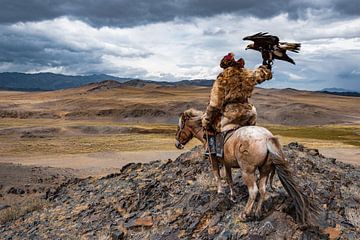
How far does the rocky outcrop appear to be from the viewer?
31.4ft

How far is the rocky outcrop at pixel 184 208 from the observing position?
956 cm

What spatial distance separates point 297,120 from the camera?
100312mm

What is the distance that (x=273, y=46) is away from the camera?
973 cm

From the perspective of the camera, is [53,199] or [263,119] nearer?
[53,199]

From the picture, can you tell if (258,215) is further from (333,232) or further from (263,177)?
(333,232)

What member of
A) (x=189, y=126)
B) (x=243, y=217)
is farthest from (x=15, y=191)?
(x=243, y=217)

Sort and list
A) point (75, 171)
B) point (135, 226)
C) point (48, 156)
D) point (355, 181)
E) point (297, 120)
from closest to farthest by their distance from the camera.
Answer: point (135, 226)
point (355, 181)
point (75, 171)
point (48, 156)
point (297, 120)

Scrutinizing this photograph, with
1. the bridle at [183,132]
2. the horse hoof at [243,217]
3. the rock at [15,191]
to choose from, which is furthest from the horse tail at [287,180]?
the rock at [15,191]

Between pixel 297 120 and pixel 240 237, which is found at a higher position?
pixel 240 237

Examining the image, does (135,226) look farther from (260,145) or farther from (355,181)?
(355,181)

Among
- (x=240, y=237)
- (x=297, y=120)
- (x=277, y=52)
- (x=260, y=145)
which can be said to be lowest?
(x=297, y=120)

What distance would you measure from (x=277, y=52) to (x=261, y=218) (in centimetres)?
380

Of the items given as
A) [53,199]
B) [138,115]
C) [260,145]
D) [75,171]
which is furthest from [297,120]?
[260,145]

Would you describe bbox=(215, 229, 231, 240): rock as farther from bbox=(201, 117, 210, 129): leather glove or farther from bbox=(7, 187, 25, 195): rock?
bbox=(7, 187, 25, 195): rock
